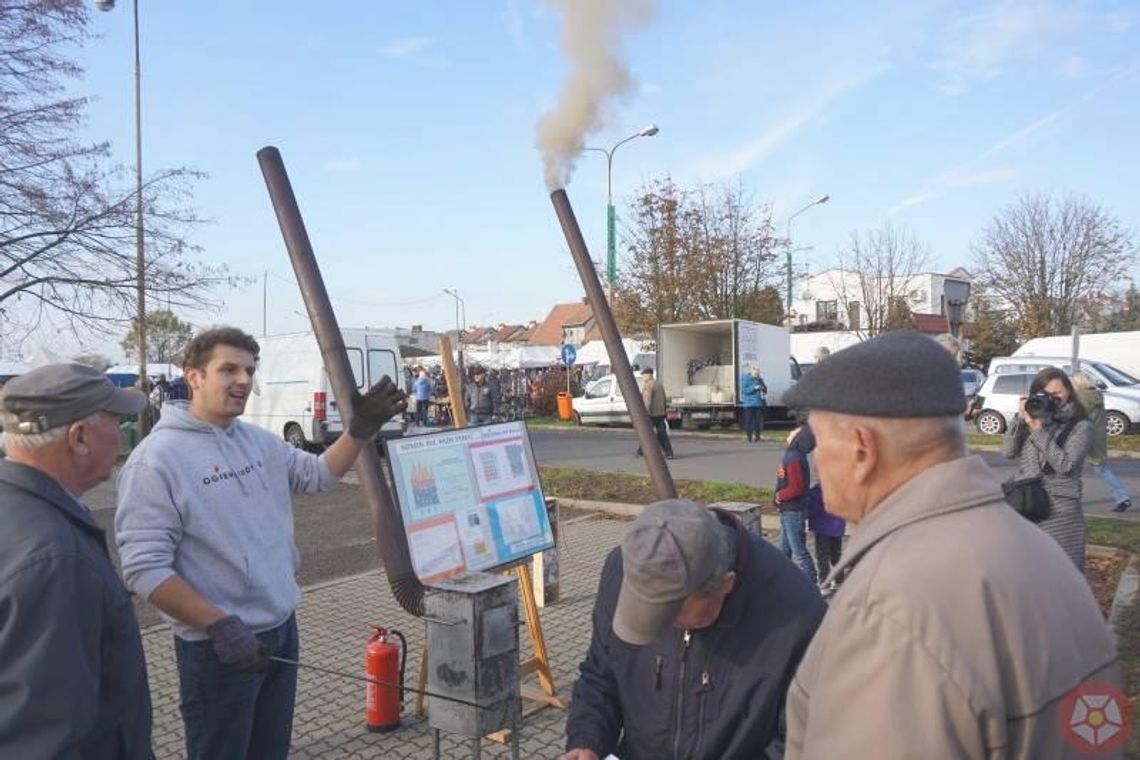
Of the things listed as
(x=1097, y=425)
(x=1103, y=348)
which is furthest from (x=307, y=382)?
(x=1103, y=348)

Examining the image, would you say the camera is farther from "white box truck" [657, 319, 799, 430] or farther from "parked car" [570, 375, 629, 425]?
"parked car" [570, 375, 629, 425]

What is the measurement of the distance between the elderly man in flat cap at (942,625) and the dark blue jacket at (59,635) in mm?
1546

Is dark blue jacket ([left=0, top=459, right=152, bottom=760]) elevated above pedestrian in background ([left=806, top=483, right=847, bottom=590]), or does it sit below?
above

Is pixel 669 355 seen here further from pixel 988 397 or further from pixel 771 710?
pixel 771 710

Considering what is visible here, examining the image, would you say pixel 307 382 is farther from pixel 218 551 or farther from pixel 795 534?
pixel 218 551

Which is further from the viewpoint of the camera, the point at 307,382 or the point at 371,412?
the point at 307,382

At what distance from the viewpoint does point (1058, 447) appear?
5680 millimetres

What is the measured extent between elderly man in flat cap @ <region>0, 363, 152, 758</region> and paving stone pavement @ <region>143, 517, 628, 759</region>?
8.01 feet

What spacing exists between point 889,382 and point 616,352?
400cm

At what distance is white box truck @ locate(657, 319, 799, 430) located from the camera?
2284 centimetres

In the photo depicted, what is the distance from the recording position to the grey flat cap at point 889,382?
138 cm

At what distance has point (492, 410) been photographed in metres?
21.7

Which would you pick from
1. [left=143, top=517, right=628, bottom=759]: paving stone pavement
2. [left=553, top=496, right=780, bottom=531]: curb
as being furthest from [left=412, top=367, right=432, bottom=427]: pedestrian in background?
[left=143, top=517, right=628, bottom=759]: paving stone pavement

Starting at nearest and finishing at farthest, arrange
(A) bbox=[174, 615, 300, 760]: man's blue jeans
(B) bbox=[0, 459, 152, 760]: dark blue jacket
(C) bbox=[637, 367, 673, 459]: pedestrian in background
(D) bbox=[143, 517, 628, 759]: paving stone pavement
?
(B) bbox=[0, 459, 152, 760]: dark blue jacket < (A) bbox=[174, 615, 300, 760]: man's blue jeans < (D) bbox=[143, 517, 628, 759]: paving stone pavement < (C) bbox=[637, 367, 673, 459]: pedestrian in background
